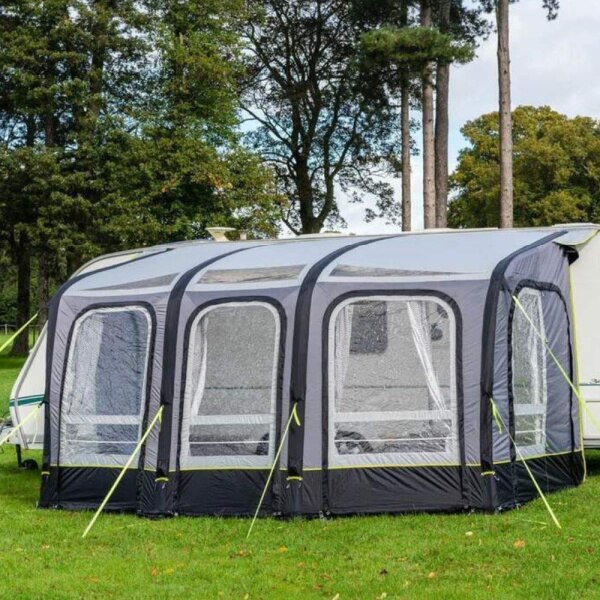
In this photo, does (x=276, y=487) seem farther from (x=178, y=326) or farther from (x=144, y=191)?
(x=144, y=191)

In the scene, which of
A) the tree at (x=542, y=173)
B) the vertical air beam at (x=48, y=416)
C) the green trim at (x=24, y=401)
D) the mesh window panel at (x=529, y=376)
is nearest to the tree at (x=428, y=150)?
the green trim at (x=24, y=401)

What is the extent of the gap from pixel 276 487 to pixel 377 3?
19009mm

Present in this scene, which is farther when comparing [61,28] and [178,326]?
[61,28]

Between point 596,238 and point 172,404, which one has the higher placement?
point 596,238

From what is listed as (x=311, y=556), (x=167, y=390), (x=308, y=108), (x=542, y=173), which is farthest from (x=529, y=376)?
(x=542, y=173)

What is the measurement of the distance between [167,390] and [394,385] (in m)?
1.85

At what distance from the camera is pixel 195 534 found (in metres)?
8.28

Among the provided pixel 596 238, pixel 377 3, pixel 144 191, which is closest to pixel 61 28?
pixel 144 191

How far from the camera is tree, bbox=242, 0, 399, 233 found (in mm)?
35469

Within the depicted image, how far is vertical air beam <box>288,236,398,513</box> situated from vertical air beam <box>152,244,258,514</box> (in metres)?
1.03

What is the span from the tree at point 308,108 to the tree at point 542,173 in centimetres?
603

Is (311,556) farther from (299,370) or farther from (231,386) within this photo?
(231,386)

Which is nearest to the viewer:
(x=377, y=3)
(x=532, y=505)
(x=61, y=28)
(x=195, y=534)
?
(x=195, y=534)

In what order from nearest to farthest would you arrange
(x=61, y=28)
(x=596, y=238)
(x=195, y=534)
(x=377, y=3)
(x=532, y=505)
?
(x=195, y=534), (x=532, y=505), (x=596, y=238), (x=377, y=3), (x=61, y=28)
